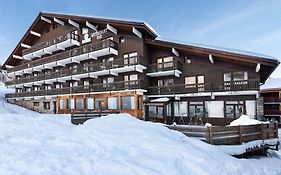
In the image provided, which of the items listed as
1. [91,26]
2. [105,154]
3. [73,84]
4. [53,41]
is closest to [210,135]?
[105,154]

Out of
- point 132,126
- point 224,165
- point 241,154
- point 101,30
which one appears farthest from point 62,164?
point 101,30

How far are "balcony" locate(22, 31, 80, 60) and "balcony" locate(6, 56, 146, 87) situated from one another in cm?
420

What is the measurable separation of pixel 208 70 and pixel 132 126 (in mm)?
14659

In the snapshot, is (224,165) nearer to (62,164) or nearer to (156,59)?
(62,164)

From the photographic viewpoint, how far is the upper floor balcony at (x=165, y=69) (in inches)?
906

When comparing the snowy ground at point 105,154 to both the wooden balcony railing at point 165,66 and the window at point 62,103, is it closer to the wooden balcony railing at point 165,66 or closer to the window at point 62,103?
the wooden balcony railing at point 165,66

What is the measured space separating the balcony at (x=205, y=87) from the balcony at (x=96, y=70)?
3.35 metres

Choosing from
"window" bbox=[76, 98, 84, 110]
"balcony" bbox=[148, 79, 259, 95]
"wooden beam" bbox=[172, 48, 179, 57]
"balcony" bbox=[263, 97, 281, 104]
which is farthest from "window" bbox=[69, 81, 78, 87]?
"balcony" bbox=[263, 97, 281, 104]

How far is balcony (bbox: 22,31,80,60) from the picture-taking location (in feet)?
102

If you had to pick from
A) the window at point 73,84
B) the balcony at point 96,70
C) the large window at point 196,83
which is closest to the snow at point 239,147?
the large window at point 196,83

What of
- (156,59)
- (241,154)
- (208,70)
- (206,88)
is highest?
(156,59)

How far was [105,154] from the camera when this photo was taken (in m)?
6.50

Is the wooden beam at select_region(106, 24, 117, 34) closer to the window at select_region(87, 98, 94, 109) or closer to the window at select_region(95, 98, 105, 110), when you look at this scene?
the window at select_region(95, 98, 105, 110)

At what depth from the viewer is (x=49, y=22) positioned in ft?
116
